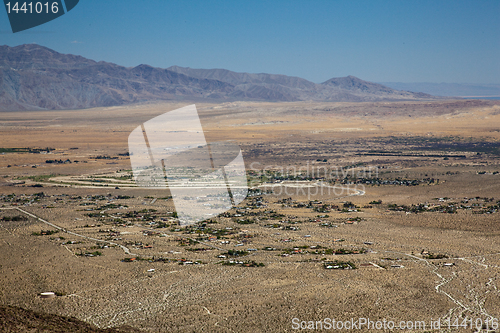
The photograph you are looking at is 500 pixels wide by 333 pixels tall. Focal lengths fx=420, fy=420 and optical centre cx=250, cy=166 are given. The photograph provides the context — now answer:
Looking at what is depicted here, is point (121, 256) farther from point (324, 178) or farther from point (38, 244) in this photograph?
point (324, 178)

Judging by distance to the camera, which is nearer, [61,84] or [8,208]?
[8,208]

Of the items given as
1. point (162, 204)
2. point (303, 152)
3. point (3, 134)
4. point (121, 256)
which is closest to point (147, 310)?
point (121, 256)

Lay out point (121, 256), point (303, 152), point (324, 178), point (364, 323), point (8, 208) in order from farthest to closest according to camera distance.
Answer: point (303, 152) → point (324, 178) → point (8, 208) → point (121, 256) → point (364, 323)

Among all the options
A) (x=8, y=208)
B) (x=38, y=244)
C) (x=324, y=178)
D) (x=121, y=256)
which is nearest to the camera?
(x=121, y=256)

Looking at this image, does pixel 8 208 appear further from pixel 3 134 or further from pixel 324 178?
pixel 3 134

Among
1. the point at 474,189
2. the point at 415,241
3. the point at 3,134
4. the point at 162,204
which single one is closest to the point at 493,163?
the point at 474,189

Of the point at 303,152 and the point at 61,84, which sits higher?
the point at 61,84
